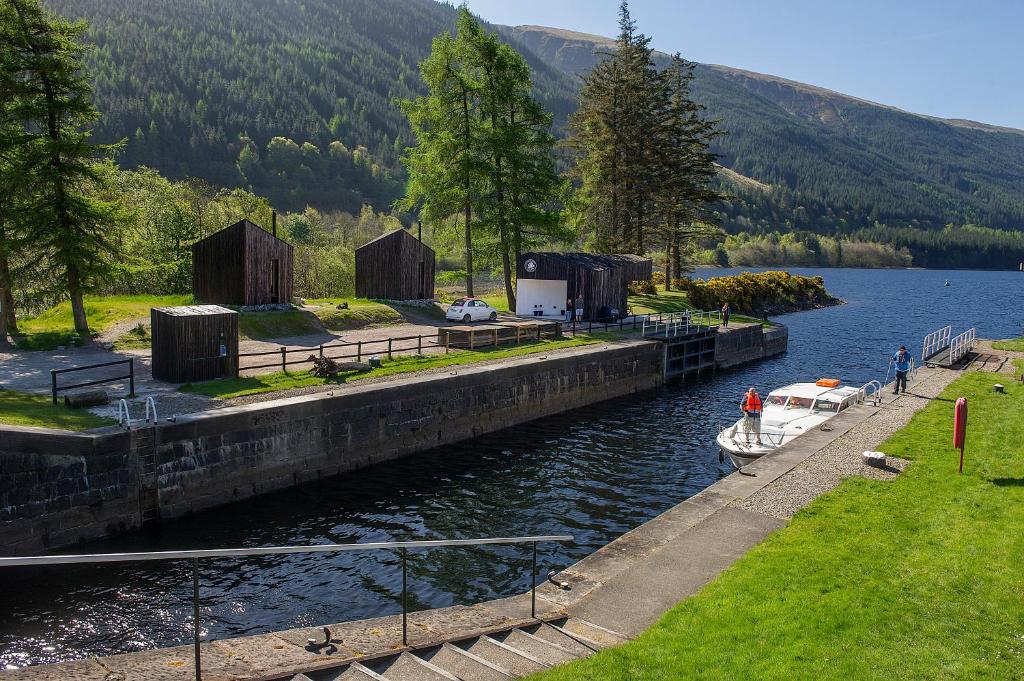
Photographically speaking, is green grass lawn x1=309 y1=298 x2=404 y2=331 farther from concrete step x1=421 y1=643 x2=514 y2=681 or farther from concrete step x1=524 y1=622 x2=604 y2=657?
concrete step x1=421 y1=643 x2=514 y2=681

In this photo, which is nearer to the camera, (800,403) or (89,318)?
(800,403)

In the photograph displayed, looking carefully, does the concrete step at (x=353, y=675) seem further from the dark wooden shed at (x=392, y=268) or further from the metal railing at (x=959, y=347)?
the dark wooden shed at (x=392, y=268)

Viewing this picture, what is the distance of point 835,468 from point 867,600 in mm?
9002

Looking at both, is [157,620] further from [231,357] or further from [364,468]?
[231,357]

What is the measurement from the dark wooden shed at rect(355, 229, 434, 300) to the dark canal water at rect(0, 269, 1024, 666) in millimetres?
17375

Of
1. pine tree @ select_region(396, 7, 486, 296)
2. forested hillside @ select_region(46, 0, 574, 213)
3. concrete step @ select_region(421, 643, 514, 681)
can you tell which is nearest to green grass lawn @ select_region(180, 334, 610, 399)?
pine tree @ select_region(396, 7, 486, 296)

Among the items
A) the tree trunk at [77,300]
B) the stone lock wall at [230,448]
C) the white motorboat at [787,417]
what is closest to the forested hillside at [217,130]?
the tree trunk at [77,300]

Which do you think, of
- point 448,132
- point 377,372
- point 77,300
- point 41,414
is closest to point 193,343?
point 41,414

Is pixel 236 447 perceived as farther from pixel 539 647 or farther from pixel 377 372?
pixel 539 647

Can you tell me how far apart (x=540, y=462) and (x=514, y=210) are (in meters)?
26.5

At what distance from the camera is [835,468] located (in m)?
19.6

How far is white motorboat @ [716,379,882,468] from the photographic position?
24125 mm

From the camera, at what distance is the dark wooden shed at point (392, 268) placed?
47.7 meters

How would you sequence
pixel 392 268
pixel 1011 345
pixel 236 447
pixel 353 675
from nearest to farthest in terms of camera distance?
pixel 353 675 → pixel 236 447 → pixel 1011 345 → pixel 392 268
